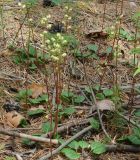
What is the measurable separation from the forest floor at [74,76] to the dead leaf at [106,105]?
0.08 feet

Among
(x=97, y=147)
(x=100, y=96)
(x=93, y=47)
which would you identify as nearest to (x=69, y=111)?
(x=100, y=96)

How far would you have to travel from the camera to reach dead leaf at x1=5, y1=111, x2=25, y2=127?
2.68 meters

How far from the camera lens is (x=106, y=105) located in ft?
9.27

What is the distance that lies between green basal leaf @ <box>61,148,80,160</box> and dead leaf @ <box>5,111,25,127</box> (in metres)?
0.39

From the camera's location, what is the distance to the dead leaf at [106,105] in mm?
2791

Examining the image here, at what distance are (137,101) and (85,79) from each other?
0.48m

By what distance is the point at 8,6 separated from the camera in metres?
3.99

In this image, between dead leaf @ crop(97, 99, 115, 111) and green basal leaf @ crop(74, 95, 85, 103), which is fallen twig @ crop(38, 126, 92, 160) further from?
green basal leaf @ crop(74, 95, 85, 103)

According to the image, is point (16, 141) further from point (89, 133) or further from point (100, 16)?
point (100, 16)

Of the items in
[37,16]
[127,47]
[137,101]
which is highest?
[37,16]

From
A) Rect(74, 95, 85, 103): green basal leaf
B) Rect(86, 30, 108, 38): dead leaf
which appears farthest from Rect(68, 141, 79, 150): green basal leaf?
Rect(86, 30, 108, 38): dead leaf

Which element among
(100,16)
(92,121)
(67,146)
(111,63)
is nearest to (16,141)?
(67,146)

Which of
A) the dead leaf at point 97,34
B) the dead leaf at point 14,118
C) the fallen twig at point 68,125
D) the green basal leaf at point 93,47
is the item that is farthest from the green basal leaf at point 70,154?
the dead leaf at point 97,34

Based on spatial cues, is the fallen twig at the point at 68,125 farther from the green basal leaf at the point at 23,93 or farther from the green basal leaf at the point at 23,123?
the green basal leaf at the point at 23,93
